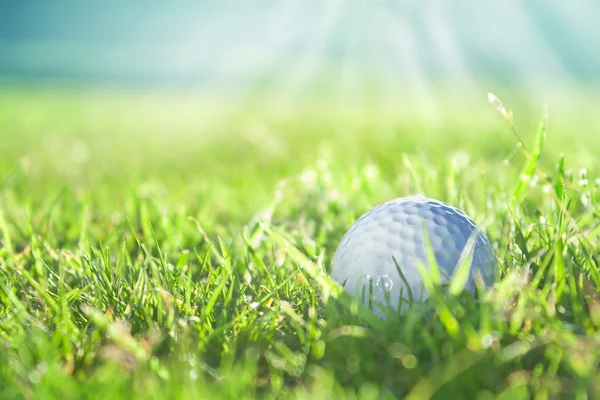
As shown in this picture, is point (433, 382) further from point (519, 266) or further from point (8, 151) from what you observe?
point (8, 151)

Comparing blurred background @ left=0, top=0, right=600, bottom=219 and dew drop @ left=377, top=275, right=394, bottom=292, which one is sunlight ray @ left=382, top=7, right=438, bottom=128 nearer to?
blurred background @ left=0, top=0, right=600, bottom=219

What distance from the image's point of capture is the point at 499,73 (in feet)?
45.7

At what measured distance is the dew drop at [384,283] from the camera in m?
1.63

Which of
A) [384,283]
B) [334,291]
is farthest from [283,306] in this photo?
[384,283]

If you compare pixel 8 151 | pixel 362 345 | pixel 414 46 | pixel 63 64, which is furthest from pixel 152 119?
pixel 63 64

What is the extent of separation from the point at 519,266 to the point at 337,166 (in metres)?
2.00

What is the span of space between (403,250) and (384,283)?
0.11 m

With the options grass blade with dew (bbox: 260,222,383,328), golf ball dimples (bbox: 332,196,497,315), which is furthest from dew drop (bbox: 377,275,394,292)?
grass blade with dew (bbox: 260,222,383,328)

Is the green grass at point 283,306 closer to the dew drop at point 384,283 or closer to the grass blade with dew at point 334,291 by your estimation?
the grass blade with dew at point 334,291

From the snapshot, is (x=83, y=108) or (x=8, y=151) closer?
(x=8, y=151)

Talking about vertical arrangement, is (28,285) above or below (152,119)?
above

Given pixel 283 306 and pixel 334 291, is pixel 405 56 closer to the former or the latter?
pixel 334 291

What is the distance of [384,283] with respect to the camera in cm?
164

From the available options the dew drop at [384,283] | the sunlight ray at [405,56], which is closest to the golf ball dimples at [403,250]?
the dew drop at [384,283]
